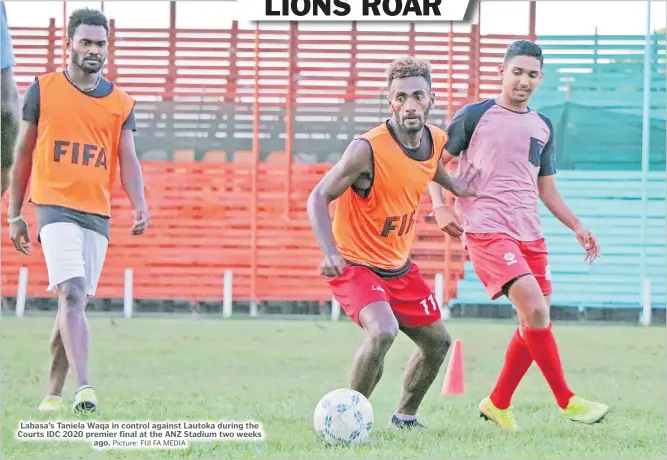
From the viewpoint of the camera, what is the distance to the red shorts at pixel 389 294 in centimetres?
588

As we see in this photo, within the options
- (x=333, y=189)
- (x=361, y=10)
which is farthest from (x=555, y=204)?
(x=361, y=10)

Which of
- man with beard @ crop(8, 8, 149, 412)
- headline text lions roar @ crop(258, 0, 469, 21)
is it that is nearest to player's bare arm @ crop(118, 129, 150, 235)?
man with beard @ crop(8, 8, 149, 412)

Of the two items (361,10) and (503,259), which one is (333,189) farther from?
(361,10)

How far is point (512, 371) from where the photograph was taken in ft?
21.6

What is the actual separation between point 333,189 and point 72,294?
1.88 meters

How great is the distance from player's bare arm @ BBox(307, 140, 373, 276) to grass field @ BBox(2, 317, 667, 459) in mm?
A: 948

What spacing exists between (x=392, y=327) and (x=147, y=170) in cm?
1540

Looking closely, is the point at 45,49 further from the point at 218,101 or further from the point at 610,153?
the point at 610,153

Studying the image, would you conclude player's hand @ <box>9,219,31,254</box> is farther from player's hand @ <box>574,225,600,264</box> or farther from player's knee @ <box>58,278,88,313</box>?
player's hand @ <box>574,225,600,264</box>

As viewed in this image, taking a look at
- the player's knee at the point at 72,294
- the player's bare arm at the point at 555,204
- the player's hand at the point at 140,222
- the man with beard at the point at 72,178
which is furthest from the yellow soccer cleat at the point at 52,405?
the player's bare arm at the point at 555,204

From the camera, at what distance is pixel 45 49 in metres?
20.3

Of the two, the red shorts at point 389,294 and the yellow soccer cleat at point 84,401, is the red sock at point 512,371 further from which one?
the yellow soccer cleat at point 84,401

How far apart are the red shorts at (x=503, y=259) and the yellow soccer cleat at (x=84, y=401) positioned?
2.27 meters

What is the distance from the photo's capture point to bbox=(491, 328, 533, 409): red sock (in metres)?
6.52
